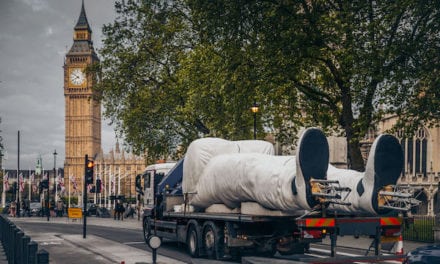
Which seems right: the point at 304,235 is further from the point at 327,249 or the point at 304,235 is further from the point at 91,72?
the point at 91,72

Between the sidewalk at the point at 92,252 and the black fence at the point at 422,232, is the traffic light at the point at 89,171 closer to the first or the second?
the sidewalk at the point at 92,252

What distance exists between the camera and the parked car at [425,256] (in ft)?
33.7

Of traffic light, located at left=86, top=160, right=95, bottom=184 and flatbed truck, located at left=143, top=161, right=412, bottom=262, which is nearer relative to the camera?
flatbed truck, located at left=143, top=161, right=412, bottom=262

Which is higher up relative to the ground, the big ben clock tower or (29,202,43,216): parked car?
the big ben clock tower

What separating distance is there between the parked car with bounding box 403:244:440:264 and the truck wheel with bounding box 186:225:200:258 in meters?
7.76

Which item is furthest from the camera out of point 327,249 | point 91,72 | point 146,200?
point 91,72

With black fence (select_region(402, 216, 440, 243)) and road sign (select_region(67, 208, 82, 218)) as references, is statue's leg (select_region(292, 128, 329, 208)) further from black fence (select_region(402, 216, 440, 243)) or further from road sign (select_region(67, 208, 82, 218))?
road sign (select_region(67, 208, 82, 218))

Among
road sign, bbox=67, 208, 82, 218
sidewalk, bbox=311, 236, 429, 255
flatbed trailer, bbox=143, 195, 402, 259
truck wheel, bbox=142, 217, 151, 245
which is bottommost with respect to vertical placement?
road sign, bbox=67, 208, 82, 218

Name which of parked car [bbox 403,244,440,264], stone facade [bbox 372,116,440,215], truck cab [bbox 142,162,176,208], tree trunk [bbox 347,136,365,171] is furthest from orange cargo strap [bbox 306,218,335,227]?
stone facade [bbox 372,116,440,215]

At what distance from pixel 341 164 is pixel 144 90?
600 inches

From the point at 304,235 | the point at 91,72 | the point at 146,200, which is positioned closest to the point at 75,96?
the point at 91,72

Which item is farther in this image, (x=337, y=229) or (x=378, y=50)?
(x=378, y=50)

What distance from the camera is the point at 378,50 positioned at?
73.0 ft

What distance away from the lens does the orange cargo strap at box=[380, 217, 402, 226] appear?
42.7 feet
